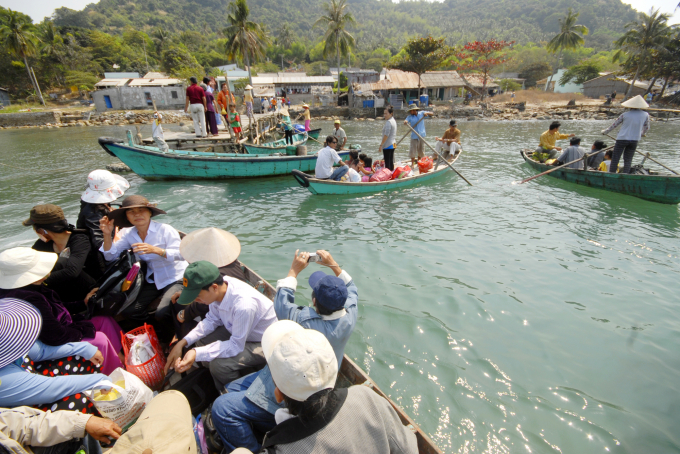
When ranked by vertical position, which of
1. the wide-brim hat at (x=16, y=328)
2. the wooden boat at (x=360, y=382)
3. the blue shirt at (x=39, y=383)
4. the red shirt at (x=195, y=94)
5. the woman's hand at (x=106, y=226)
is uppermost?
the red shirt at (x=195, y=94)

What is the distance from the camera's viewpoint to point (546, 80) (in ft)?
162

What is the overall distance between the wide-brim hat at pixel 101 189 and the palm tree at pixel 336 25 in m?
36.5

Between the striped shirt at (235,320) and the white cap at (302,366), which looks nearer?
the white cap at (302,366)

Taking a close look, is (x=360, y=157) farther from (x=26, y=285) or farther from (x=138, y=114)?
(x=138, y=114)

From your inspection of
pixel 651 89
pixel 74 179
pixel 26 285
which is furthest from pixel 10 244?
pixel 651 89

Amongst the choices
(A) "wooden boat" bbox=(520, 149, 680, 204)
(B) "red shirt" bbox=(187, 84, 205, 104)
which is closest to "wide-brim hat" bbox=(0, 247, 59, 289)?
(B) "red shirt" bbox=(187, 84, 205, 104)

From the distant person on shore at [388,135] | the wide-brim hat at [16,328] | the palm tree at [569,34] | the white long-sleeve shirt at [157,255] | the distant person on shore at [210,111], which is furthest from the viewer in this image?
the palm tree at [569,34]

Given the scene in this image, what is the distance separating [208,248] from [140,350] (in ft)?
3.44

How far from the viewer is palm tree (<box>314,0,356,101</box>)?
34500 millimetres

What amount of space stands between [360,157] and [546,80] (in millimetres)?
54674

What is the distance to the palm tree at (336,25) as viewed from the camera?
3450 centimetres

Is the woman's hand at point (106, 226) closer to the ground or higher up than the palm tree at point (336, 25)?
closer to the ground

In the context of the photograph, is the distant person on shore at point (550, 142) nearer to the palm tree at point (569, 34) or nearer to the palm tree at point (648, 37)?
the palm tree at point (648, 37)

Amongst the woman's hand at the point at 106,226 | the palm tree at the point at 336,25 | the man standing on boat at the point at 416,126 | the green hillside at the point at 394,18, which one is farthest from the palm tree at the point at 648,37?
the green hillside at the point at 394,18
